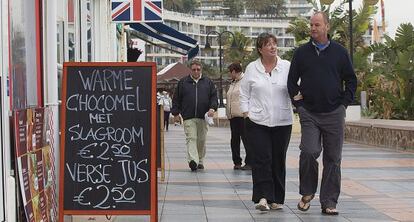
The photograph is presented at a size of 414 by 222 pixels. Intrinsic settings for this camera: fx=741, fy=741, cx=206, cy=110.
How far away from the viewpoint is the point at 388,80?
2205cm

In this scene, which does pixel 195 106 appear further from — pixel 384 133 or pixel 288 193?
pixel 384 133

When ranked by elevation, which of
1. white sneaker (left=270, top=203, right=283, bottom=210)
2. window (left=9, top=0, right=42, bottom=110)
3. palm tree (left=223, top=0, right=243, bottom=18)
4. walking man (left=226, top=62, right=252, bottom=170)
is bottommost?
white sneaker (left=270, top=203, right=283, bottom=210)

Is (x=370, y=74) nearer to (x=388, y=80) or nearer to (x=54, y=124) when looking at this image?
(x=388, y=80)

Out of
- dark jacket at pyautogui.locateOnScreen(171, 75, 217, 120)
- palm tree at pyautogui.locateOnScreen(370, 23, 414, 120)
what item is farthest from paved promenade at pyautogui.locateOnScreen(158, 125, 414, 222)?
palm tree at pyautogui.locateOnScreen(370, 23, 414, 120)

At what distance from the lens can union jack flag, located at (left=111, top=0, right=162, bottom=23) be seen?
35.3ft

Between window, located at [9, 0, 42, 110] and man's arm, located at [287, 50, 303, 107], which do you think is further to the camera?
man's arm, located at [287, 50, 303, 107]

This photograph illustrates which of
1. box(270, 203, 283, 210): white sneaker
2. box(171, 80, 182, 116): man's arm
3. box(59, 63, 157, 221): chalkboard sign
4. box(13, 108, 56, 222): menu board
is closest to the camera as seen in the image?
box(13, 108, 56, 222): menu board

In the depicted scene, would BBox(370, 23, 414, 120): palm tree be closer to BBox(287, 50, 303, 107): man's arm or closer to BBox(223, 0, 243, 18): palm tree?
BBox(287, 50, 303, 107): man's arm

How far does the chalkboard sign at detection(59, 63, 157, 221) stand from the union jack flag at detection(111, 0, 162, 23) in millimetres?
4660

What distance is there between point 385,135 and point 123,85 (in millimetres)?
11877

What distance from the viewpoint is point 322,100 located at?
7309 mm

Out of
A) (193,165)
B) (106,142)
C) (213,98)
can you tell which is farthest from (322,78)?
(193,165)

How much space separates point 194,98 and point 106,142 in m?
5.53

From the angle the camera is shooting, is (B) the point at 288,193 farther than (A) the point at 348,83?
Yes
